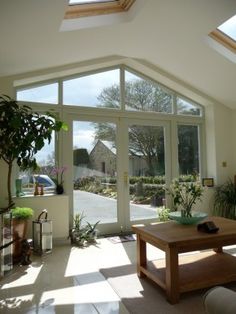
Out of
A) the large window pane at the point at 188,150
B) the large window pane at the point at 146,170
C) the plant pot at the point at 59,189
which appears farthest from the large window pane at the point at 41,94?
the large window pane at the point at 188,150

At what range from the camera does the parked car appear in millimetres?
4379

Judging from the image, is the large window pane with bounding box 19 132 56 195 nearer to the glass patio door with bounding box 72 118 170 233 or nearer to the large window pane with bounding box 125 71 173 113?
the glass patio door with bounding box 72 118 170 233

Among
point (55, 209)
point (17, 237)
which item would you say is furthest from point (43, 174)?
point (17, 237)

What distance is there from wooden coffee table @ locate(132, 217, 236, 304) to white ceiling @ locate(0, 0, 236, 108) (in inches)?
100.0

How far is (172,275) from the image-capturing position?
2.39 m

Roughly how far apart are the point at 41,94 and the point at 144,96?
198 cm

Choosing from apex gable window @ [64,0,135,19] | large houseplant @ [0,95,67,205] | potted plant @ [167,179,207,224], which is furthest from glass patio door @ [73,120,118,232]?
potted plant @ [167,179,207,224]

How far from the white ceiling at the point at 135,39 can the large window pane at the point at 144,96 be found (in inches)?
19.2

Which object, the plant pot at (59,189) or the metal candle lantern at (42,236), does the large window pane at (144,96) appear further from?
the metal candle lantern at (42,236)

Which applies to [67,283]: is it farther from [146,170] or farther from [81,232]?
[146,170]

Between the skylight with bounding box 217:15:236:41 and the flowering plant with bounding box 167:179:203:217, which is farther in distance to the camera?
the skylight with bounding box 217:15:236:41

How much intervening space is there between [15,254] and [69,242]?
969mm

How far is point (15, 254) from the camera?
139 inches

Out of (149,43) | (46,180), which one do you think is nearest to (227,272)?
(46,180)
